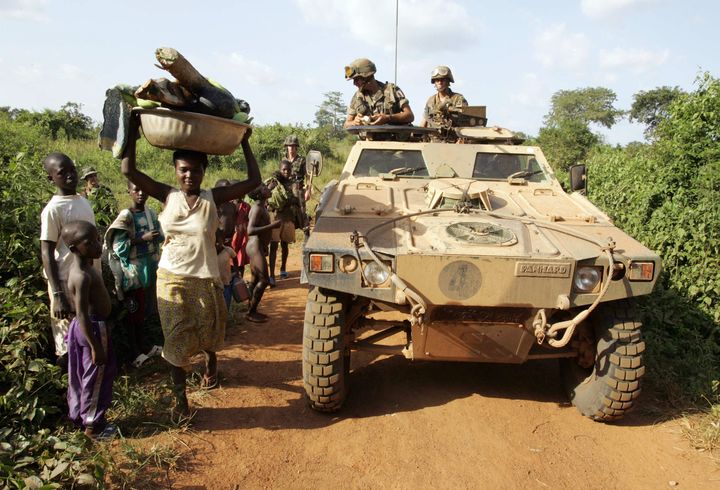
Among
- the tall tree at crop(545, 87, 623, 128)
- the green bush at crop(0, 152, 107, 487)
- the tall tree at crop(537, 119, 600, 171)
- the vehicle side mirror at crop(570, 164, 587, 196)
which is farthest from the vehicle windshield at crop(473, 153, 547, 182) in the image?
the tall tree at crop(545, 87, 623, 128)

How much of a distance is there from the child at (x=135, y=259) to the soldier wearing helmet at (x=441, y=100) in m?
3.63

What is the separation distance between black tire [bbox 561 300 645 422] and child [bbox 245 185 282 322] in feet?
9.67

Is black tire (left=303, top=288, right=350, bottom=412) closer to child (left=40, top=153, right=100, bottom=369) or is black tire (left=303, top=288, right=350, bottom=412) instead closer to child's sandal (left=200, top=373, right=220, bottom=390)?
child's sandal (left=200, top=373, right=220, bottom=390)

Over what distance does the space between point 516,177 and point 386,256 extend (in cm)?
221

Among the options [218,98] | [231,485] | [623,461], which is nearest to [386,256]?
[218,98]

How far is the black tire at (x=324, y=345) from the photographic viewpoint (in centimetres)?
344

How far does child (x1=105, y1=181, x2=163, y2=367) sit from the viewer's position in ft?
13.1

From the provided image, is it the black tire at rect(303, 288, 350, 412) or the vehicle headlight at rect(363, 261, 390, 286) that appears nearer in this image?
the vehicle headlight at rect(363, 261, 390, 286)

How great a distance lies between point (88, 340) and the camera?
297 cm

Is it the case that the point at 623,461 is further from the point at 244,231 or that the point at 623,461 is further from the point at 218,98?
the point at 244,231

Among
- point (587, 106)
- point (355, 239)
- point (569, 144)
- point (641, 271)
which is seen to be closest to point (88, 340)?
point (355, 239)

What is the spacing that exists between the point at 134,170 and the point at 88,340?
931mm

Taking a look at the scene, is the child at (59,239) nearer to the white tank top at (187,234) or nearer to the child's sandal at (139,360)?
the white tank top at (187,234)

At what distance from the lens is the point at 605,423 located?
12.0 ft
